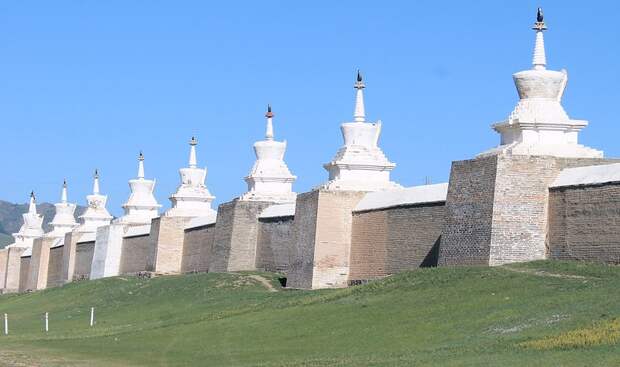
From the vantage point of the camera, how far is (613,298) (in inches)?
965

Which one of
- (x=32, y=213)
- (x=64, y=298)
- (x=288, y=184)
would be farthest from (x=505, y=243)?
(x=32, y=213)

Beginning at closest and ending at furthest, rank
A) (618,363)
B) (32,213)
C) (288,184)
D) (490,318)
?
(618,363)
(490,318)
(288,184)
(32,213)

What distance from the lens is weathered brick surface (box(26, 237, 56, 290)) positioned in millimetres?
75688

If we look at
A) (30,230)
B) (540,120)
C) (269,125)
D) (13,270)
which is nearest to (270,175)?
(269,125)

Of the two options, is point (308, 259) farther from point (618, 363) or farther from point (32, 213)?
point (32, 213)

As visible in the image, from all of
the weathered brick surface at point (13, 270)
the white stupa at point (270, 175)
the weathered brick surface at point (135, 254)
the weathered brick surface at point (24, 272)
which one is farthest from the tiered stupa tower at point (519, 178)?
the weathered brick surface at point (13, 270)

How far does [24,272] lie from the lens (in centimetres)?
8206

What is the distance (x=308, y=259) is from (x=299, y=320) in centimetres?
1031

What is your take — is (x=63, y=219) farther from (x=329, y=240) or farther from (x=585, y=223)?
(x=585, y=223)

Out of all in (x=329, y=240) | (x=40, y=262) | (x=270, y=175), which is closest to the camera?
(x=329, y=240)

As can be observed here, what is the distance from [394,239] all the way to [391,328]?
9.87 m

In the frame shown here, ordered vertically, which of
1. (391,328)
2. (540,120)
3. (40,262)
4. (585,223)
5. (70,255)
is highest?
(540,120)

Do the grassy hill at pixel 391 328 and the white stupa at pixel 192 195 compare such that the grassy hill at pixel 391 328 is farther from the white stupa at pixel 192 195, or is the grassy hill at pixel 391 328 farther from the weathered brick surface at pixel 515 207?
the white stupa at pixel 192 195

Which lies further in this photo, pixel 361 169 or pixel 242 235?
pixel 242 235
